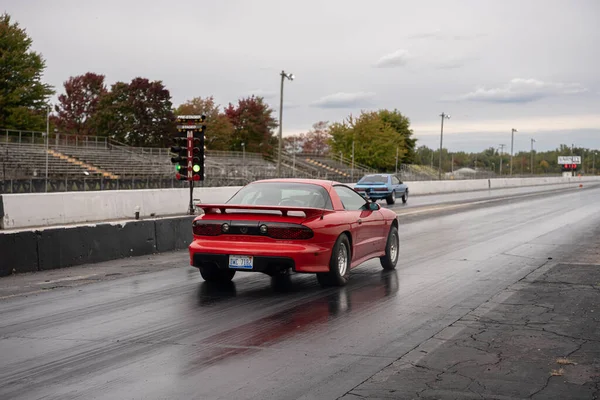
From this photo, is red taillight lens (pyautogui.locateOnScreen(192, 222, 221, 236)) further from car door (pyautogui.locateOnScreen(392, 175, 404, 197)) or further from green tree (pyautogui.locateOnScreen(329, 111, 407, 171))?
green tree (pyautogui.locateOnScreen(329, 111, 407, 171))

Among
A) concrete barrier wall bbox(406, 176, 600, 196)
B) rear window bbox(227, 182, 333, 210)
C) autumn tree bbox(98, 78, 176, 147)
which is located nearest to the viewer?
rear window bbox(227, 182, 333, 210)

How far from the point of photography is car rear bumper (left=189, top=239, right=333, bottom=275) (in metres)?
9.55

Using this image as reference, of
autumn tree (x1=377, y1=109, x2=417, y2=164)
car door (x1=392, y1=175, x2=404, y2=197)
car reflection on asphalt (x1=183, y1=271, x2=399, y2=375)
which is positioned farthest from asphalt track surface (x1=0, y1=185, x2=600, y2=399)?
autumn tree (x1=377, y1=109, x2=417, y2=164)

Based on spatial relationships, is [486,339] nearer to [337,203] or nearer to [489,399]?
[489,399]

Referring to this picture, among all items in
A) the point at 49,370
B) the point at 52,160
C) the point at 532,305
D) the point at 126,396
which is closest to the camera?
the point at 126,396

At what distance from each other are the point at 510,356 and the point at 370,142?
109 m

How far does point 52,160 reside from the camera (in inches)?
1923

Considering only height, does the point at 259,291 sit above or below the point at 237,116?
below

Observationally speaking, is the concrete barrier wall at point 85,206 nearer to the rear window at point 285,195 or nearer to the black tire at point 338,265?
the rear window at point 285,195

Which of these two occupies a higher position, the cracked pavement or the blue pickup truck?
the blue pickup truck

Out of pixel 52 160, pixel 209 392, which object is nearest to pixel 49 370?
pixel 209 392

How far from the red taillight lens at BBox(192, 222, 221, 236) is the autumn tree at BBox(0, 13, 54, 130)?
206ft

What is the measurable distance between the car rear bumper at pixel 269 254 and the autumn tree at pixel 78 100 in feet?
345

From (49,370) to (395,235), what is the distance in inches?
306
